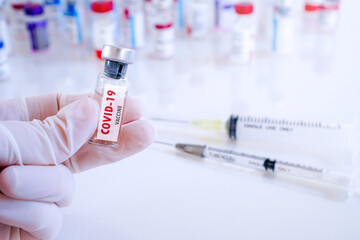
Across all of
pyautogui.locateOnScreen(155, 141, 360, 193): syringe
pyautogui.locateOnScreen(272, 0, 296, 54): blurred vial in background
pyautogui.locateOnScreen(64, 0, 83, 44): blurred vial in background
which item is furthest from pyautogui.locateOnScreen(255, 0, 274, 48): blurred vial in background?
pyautogui.locateOnScreen(155, 141, 360, 193): syringe

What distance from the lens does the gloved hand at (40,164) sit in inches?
25.4

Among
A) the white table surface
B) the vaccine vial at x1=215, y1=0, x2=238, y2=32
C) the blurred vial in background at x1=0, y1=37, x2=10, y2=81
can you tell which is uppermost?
the vaccine vial at x1=215, y1=0, x2=238, y2=32

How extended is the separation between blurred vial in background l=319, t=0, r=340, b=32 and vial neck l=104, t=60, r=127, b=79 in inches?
51.7

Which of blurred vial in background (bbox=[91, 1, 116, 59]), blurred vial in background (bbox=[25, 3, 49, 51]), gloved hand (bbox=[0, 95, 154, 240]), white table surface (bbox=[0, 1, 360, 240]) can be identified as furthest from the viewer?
blurred vial in background (bbox=[25, 3, 49, 51])

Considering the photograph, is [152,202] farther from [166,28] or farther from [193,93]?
[166,28]

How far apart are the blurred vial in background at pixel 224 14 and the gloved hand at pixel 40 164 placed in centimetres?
117

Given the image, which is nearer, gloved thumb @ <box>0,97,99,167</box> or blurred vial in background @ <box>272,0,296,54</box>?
gloved thumb @ <box>0,97,99,167</box>

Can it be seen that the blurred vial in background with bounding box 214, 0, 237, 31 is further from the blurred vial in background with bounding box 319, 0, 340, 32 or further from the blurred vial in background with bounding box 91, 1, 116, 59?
the blurred vial in background with bounding box 91, 1, 116, 59

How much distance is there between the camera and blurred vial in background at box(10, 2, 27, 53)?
1.76 m

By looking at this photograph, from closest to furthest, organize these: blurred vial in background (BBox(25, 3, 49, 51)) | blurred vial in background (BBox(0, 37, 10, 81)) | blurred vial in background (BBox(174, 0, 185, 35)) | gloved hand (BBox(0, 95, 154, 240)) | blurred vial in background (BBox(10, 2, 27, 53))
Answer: gloved hand (BBox(0, 95, 154, 240)) < blurred vial in background (BBox(0, 37, 10, 81)) < blurred vial in background (BBox(25, 3, 49, 51)) < blurred vial in background (BBox(10, 2, 27, 53)) < blurred vial in background (BBox(174, 0, 185, 35))

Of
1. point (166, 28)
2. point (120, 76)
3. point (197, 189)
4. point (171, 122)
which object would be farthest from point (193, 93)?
point (120, 76)

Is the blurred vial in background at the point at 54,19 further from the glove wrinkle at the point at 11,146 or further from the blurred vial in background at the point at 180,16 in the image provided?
the glove wrinkle at the point at 11,146

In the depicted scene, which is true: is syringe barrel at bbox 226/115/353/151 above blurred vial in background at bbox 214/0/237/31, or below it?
below

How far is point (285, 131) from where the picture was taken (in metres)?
1.00
